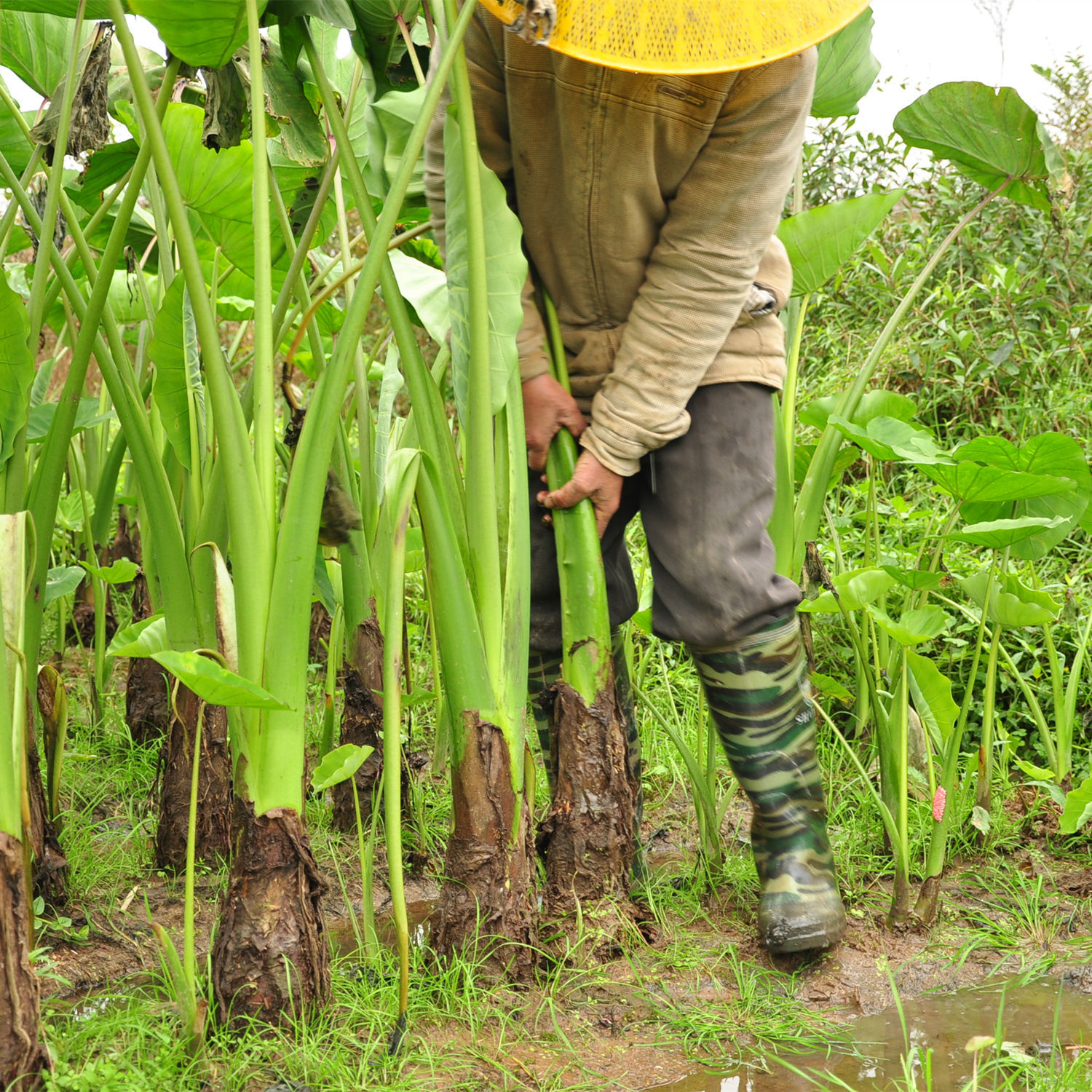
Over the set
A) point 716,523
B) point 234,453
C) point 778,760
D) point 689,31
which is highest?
point 689,31

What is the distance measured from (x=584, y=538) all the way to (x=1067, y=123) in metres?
3.23

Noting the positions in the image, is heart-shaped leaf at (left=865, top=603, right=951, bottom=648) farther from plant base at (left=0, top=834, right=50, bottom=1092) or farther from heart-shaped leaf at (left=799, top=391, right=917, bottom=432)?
plant base at (left=0, top=834, right=50, bottom=1092)

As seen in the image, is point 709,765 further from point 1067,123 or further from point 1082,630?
point 1067,123

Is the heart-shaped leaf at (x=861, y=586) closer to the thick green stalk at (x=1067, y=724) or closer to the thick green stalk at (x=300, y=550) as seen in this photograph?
the thick green stalk at (x=1067, y=724)

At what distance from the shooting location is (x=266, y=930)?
1196mm

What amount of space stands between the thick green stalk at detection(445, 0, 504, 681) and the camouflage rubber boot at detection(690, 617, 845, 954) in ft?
1.13

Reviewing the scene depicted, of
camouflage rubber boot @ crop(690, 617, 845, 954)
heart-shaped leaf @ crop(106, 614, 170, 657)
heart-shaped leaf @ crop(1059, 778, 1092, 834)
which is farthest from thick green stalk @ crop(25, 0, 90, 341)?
heart-shaped leaf @ crop(1059, 778, 1092, 834)

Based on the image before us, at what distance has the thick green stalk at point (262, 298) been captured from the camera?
3.93ft

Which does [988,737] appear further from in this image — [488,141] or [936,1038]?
[488,141]

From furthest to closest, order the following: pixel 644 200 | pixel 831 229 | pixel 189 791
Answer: pixel 831 229
pixel 189 791
pixel 644 200

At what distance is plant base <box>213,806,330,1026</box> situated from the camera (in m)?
1.19

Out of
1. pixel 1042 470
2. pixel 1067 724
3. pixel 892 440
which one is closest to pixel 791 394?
pixel 892 440

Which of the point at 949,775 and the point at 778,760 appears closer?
the point at 778,760

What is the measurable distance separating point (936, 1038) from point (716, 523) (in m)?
0.70
